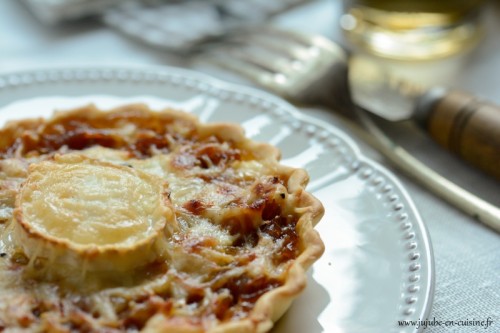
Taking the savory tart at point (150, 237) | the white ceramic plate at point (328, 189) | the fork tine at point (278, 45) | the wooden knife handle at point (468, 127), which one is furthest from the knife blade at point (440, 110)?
the savory tart at point (150, 237)

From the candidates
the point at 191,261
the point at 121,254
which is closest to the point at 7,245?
the point at 121,254

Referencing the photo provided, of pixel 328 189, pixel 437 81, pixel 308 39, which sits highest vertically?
pixel 308 39

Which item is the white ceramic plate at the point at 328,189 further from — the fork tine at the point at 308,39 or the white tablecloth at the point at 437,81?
the fork tine at the point at 308,39

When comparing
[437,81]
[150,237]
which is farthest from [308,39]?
[150,237]

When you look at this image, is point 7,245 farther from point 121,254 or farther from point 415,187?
point 415,187

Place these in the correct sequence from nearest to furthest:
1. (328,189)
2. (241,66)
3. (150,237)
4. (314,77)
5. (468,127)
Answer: (150,237) < (328,189) < (468,127) < (314,77) < (241,66)

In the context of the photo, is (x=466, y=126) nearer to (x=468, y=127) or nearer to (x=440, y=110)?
(x=468, y=127)
